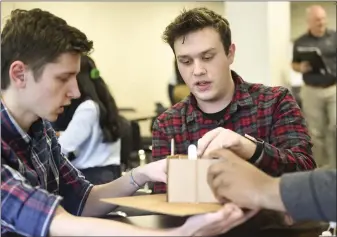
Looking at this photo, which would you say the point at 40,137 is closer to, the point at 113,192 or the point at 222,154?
the point at 113,192

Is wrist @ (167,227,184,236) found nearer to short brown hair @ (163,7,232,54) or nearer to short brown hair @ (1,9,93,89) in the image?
short brown hair @ (1,9,93,89)

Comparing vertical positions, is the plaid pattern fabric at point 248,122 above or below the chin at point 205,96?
below

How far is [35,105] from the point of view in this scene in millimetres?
1300

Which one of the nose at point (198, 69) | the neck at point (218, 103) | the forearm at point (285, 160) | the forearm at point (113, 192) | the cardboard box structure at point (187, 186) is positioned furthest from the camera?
the neck at point (218, 103)

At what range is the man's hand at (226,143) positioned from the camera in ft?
4.36

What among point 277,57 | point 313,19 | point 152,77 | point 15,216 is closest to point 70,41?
→ point 15,216

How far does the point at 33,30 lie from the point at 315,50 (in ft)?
13.1

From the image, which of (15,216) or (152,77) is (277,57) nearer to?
(152,77)

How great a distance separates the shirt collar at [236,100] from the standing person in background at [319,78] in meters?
3.05

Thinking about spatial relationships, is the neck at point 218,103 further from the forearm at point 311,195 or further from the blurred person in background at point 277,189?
the forearm at point 311,195

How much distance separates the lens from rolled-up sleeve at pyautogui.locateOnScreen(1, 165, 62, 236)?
1.13 meters

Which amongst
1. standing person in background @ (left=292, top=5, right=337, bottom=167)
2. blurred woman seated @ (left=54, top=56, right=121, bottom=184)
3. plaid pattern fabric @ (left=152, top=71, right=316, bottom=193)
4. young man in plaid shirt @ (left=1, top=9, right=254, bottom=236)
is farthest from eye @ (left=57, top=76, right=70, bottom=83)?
standing person in background @ (left=292, top=5, right=337, bottom=167)

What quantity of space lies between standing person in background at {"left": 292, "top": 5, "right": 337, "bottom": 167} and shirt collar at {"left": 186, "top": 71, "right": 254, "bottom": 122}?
3047mm

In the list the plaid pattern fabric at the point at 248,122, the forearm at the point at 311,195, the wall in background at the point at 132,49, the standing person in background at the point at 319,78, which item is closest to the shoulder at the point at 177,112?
the plaid pattern fabric at the point at 248,122
